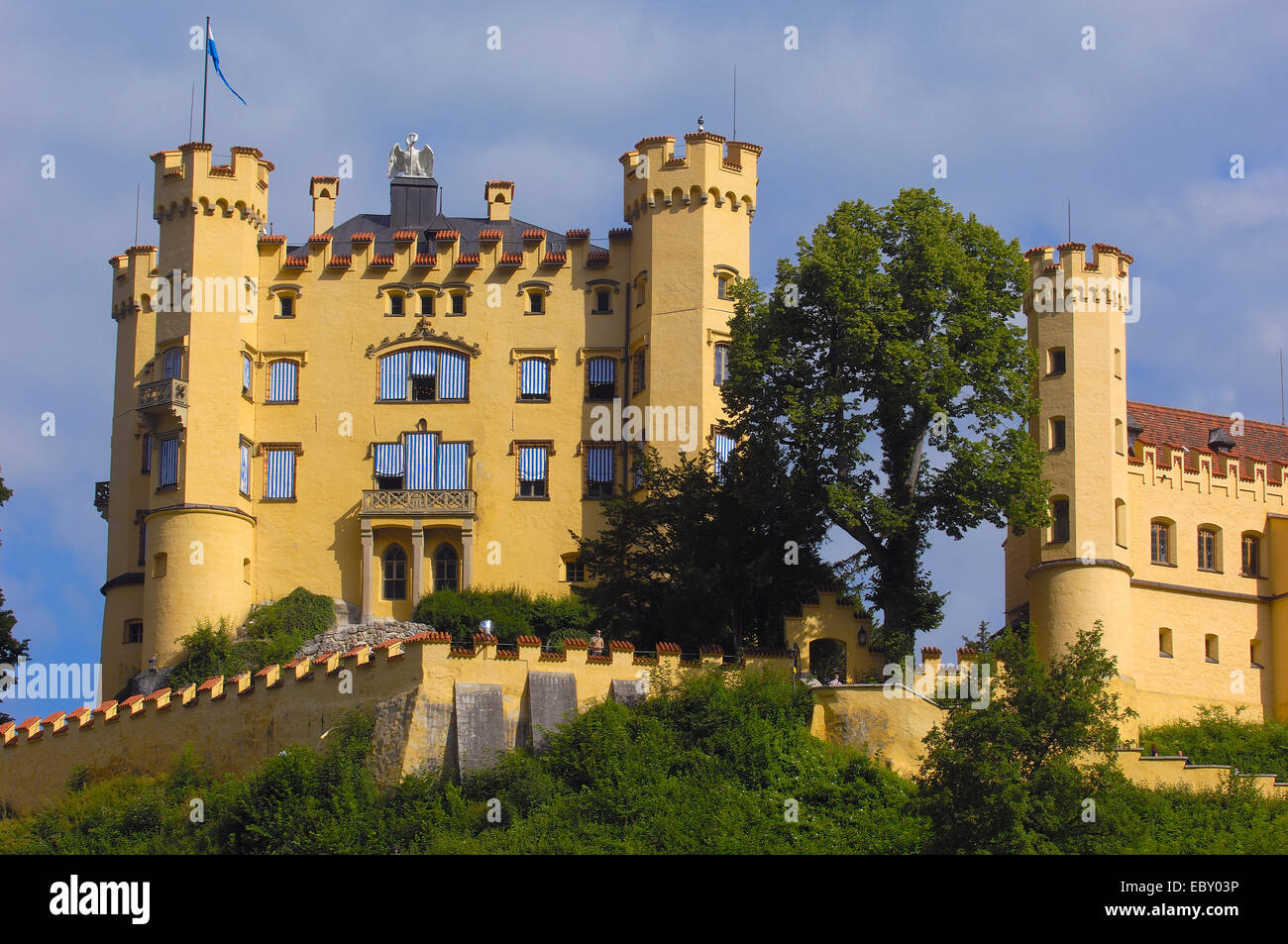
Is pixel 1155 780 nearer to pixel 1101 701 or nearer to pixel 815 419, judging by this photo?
pixel 1101 701

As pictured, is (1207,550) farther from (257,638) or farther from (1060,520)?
(257,638)

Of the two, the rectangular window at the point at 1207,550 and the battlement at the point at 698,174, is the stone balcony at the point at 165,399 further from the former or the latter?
the rectangular window at the point at 1207,550

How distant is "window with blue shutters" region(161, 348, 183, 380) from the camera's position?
7244cm

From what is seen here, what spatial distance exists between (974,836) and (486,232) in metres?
33.6

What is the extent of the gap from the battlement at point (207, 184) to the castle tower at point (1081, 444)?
24365 mm

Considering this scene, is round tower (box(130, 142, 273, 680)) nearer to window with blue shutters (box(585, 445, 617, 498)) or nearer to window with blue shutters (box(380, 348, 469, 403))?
window with blue shutters (box(380, 348, 469, 403))

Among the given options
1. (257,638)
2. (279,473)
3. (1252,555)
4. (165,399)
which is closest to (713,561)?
(1252,555)

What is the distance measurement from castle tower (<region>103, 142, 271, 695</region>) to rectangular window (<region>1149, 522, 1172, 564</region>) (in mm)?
26327

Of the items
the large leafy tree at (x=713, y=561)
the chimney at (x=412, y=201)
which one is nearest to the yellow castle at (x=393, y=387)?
the chimney at (x=412, y=201)

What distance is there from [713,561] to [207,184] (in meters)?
22.9

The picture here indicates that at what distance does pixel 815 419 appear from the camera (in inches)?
2322

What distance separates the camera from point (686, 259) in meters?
71.8

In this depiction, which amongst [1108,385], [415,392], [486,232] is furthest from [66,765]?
[1108,385]

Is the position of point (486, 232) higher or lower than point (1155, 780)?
higher
